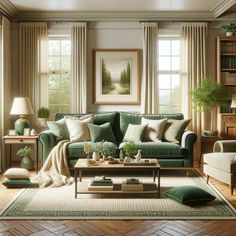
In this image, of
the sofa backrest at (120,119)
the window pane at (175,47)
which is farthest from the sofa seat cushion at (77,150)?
the window pane at (175,47)

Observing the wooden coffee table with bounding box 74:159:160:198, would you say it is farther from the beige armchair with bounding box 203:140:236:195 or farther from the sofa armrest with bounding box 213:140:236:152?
the sofa armrest with bounding box 213:140:236:152

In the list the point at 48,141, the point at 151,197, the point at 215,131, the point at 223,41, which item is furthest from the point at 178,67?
the point at 151,197

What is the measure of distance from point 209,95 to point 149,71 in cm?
124

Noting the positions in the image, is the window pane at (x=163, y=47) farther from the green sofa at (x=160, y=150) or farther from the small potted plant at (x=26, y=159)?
the small potted plant at (x=26, y=159)

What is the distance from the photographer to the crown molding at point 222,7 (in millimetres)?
6555

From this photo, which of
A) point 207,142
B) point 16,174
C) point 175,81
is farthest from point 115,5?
point 16,174

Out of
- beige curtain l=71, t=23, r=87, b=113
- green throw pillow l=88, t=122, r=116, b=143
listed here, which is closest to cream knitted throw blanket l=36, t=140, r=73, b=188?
green throw pillow l=88, t=122, r=116, b=143

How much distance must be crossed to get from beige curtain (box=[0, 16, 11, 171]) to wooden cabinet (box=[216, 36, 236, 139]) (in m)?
3.80

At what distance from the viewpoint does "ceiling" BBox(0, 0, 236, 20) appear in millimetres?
6730

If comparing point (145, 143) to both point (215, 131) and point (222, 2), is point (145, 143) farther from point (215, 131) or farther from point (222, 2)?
point (222, 2)

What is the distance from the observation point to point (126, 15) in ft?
24.5

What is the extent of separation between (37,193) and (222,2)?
433 cm

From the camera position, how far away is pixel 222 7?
22.7 feet

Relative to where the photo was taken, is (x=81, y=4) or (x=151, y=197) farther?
(x=81, y=4)
